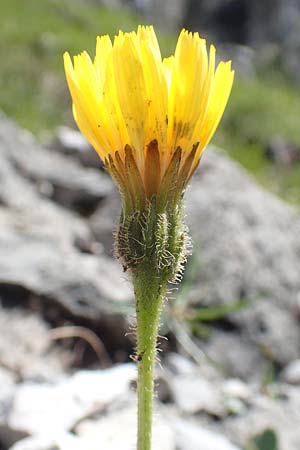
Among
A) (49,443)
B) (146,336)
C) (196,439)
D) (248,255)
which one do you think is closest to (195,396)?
(196,439)

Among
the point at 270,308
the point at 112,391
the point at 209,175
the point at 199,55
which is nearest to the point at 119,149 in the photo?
the point at 199,55

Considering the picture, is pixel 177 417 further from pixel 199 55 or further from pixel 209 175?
pixel 209 175

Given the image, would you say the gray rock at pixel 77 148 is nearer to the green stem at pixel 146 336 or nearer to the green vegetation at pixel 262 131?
the green vegetation at pixel 262 131

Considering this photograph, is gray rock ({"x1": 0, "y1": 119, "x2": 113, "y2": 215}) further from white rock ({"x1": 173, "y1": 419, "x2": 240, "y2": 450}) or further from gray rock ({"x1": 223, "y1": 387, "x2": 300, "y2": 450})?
white rock ({"x1": 173, "y1": 419, "x2": 240, "y2": 450})

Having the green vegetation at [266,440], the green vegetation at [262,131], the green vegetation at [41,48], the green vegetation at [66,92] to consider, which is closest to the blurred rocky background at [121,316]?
the green vegetation at [266,440]

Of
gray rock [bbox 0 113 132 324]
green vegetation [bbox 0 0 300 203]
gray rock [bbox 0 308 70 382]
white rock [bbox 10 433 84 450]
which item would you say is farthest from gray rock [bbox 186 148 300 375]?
green vegetation [bbox 0 0 300 203]

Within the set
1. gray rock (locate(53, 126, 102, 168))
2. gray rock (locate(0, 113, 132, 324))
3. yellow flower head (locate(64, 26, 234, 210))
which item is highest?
gray rock (locate(53, 126, 102, 168))
